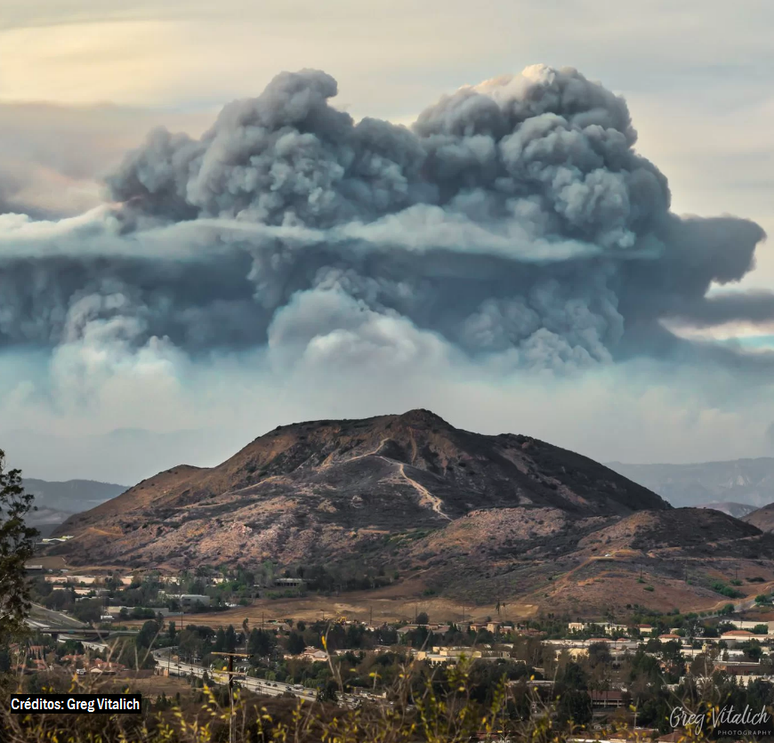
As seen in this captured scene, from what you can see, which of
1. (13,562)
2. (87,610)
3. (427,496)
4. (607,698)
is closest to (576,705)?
(607,698)

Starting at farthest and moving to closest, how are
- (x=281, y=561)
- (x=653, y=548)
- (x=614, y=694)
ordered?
(x=281, y=561) → (x=653, y=548) → (x=614, y=694)

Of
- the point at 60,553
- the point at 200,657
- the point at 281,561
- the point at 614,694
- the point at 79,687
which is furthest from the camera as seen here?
the point at 60,553

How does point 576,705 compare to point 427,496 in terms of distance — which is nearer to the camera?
point 576,705

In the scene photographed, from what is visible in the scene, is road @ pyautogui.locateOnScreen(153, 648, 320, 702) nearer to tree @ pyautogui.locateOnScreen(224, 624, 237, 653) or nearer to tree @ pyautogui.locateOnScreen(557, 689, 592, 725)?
tree @ pyautogui.locateOnScreen(224, 624, 237, 653)

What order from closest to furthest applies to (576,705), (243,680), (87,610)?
(576,705) < (243,680) < (87,610)

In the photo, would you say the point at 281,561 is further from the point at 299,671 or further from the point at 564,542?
the point at 299,671

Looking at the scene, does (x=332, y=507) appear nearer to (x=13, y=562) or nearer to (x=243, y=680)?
(x=243, y=680)

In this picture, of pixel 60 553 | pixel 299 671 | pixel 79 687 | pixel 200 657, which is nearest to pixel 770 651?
pixel 299 671

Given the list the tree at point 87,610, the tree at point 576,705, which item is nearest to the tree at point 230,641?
the tree at point 87,610

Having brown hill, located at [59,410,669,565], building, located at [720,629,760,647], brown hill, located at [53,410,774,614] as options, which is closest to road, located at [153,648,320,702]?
building, located at [720,629,760,647]
